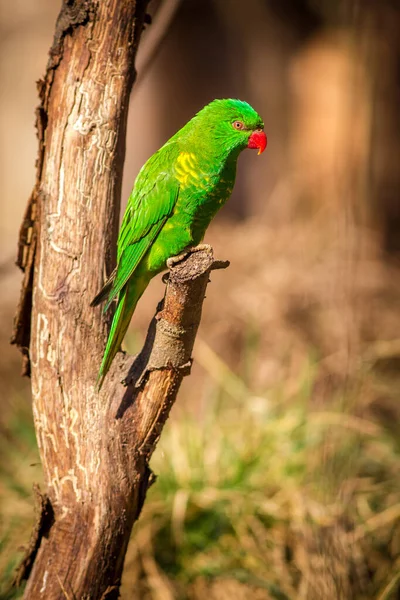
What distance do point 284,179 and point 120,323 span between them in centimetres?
468

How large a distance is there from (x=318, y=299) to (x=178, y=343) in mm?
3128

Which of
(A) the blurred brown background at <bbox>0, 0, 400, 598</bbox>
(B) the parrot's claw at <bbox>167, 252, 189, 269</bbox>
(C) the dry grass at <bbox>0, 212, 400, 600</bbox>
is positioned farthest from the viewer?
(A) the blurred brown background at <bbox>0, 0, 400, 598</bbox>

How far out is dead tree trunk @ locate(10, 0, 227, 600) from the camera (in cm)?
180

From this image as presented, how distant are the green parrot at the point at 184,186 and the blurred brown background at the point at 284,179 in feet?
1.53

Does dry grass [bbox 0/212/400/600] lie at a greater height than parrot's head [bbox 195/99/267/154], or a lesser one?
lesser

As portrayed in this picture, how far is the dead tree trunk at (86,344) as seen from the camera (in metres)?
1.80

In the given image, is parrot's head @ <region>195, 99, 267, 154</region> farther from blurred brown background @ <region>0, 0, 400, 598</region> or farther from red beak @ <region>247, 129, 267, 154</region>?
blurred brown background @ <region>0, 0, 400, 598</region>

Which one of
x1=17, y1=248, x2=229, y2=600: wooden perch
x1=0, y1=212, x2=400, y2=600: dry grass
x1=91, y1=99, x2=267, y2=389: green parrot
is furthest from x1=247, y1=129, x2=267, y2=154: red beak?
x1=17, y1=248, x2=229, y2=600: wooden perch

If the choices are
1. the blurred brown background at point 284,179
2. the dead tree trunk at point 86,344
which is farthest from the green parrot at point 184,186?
the blurred brown background at point 284,179

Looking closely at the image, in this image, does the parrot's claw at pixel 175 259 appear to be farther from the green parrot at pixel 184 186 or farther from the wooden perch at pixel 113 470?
the wooden perch at pixel 113 470

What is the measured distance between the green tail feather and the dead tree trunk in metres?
0.05

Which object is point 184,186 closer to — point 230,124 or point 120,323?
point 230,124

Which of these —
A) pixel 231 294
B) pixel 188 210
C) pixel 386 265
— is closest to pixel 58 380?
pixel 188 210

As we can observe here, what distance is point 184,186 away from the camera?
212 cm
